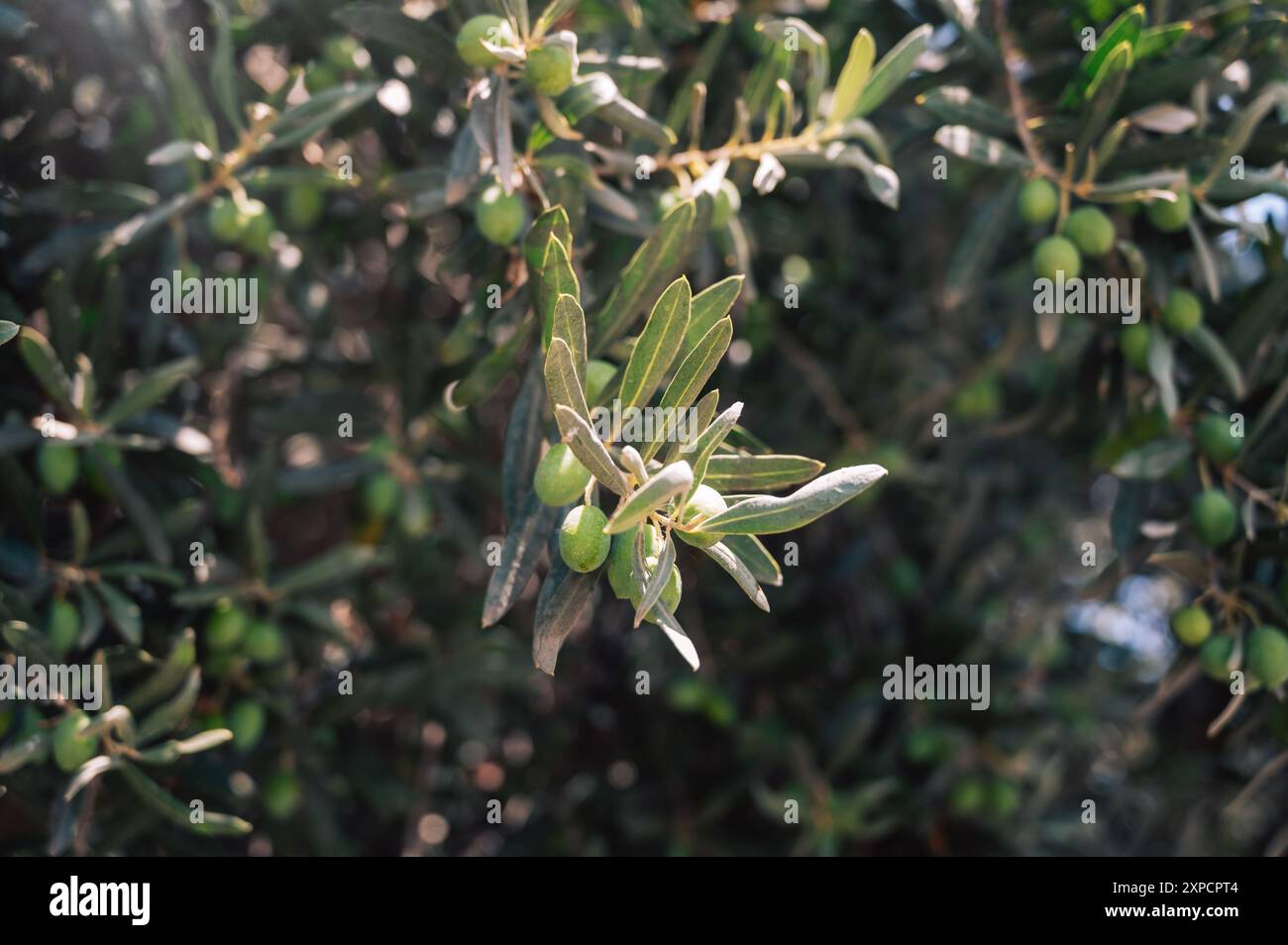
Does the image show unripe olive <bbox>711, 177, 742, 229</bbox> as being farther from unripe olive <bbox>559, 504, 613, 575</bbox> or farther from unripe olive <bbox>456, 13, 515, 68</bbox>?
unripe olive <bbox>559, 504, 613, 575</bbox>

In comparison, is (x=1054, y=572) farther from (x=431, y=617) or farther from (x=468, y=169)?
(x=468, y=169)

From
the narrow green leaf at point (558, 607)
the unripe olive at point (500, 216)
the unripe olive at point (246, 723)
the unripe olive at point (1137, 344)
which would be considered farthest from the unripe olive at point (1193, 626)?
the unripe olive at point (246, 723)

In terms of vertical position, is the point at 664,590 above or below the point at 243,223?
below

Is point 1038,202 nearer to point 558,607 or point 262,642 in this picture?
point 558,607

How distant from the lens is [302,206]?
237cm

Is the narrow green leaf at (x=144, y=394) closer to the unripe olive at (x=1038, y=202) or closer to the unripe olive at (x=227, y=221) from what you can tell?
the unripe olive at (x=227, y=221)

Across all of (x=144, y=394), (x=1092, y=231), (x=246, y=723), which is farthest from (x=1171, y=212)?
(x=246, y=723)

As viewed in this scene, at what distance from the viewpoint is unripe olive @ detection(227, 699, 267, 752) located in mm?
2059

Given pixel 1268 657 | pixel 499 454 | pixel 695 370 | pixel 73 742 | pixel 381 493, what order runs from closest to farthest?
pixel 695 370 → pixel 73 742 → pixel 1268 657 → pixel 381 493 → pixel 499 454

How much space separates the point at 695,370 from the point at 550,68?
0.57 metres

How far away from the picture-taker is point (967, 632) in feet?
9.00

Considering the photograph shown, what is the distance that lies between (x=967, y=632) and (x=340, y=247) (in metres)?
1.91

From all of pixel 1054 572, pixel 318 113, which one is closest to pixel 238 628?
pixel 318 113
